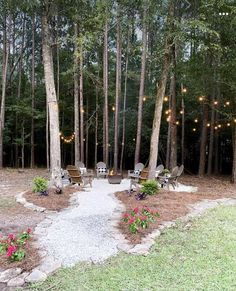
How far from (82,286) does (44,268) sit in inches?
23.5

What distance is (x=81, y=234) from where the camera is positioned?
15.2ft

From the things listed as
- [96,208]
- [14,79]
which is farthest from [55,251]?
[14,79]

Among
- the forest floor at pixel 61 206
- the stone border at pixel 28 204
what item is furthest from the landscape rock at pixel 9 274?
the stone border at pixel 28 204

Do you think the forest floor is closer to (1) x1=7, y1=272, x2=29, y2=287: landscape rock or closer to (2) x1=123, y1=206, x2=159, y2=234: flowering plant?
(2) x1=123, y1=206, x2=159, y2=234: flowering plant

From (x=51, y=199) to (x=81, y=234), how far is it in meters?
2.61

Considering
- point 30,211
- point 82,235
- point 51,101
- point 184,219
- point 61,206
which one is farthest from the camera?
point 51,101

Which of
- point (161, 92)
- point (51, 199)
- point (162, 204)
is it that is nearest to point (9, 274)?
point (51, 199)

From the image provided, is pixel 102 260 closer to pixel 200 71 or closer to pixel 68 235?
pixel 68 235

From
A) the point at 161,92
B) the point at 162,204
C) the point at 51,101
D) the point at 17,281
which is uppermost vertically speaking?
the point at 161,92

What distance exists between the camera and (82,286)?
120 inches

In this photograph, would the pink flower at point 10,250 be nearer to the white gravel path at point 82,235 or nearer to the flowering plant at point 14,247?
the flowering plant at point 14,247

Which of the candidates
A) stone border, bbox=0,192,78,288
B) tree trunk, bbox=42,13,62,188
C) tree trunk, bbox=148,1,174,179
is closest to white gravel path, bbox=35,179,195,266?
stone border, bbox=0,192,78,288

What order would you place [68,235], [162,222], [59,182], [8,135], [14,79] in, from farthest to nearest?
[14,79] < [8,135] < [59,182] < [162,222] < [68,235]

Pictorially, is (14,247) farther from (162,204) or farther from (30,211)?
(162,204)
